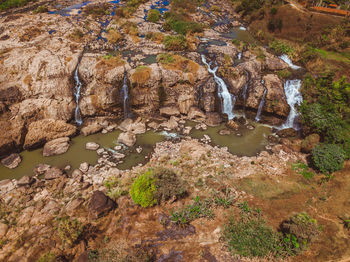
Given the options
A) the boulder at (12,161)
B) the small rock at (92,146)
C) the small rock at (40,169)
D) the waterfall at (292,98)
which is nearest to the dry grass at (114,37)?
the small rock at (92,146)

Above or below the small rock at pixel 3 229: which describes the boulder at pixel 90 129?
above

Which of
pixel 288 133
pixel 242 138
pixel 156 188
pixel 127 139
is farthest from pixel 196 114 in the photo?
pixel 156 188

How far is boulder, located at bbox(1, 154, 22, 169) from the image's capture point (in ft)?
60.6

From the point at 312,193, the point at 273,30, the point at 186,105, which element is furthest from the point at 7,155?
the point at 273,30

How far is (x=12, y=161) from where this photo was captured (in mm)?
18703

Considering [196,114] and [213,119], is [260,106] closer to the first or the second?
[213,119]

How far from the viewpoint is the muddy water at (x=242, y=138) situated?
21.0m

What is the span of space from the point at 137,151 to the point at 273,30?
37688mm

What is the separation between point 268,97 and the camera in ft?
78.8

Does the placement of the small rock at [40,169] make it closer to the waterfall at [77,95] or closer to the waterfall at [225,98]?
the waterfall at [77,95]

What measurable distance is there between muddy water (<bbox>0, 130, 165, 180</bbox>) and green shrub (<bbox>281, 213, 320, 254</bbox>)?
42.3 feet

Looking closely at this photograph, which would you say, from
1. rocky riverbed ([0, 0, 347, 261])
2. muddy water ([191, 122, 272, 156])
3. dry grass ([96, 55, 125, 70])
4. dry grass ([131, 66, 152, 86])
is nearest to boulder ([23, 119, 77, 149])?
rocky riverbed ([0, 0, 347, 261])

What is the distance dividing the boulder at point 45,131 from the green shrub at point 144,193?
11.9 m

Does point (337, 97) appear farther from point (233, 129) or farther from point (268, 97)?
point (233, 129)
